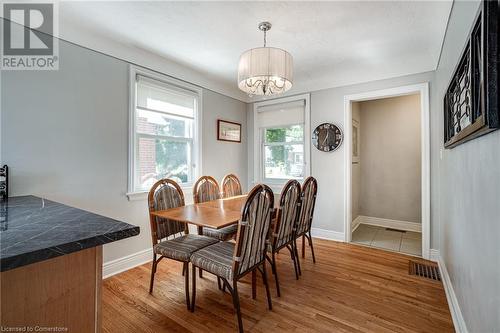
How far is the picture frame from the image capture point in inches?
160

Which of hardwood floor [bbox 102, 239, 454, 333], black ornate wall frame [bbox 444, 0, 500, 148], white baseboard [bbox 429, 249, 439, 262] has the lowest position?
hardwood floor [bbox 102, 239, 454, 333]

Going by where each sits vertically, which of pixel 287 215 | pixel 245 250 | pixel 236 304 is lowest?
pixel 236 304

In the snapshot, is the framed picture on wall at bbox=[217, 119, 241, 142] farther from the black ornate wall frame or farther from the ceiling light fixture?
the black ornate wall frame

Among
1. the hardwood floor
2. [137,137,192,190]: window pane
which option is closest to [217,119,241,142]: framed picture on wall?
[137,137,192,190]: window pane

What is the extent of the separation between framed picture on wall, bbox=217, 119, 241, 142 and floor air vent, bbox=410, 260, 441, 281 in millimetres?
3016

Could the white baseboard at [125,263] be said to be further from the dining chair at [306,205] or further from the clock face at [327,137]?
the clock face at [327,137]

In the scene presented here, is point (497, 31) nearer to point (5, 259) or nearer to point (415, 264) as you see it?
point (5, 259)

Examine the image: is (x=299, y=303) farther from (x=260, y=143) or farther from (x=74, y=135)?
(x=260, y=143)

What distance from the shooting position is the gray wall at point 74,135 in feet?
6.32

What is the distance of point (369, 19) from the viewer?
2076mm

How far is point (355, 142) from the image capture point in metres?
4.21

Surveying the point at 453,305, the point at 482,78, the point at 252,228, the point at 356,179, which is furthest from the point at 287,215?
the point at 356,179

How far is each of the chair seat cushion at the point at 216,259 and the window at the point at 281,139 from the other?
2231 millimetres

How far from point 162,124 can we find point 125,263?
167cm
